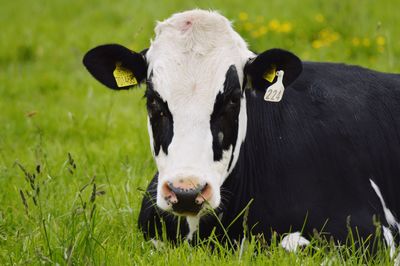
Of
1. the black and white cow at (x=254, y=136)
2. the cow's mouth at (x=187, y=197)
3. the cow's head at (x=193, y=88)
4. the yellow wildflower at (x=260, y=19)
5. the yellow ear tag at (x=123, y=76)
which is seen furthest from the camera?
the yellow wildflower at (x=260, y=19)

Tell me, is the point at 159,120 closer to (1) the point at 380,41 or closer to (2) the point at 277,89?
(2) the point at 277,89

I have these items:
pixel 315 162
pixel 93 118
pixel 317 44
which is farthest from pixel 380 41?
pixel 315 162

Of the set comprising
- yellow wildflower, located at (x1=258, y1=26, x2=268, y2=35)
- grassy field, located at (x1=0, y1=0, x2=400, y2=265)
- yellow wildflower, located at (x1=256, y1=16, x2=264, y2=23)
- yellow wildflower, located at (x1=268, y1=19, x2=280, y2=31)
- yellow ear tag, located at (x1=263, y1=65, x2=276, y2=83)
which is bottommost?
grassy field, located at (x1=0, y1=0, x2=400, y2=265)

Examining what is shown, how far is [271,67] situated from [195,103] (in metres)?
0.58

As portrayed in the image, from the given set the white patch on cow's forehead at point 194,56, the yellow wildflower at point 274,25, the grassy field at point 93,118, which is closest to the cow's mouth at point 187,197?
the grassy field at point 93,118

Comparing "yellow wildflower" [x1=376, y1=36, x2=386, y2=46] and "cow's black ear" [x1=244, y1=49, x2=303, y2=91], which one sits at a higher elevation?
"cow's black ear" [x1=244, y1=49, x2=303, y2=91]

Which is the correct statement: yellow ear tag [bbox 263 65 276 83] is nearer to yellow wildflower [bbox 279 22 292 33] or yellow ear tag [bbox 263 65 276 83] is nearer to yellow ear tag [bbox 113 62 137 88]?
yellow ear tag [bbox 113 62 137 88]

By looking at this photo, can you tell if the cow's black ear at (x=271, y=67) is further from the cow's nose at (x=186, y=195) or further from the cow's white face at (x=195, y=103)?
the cow's nose at (x=186, y=195)

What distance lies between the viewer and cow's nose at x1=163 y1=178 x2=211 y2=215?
400 cm

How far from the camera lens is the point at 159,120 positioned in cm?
447

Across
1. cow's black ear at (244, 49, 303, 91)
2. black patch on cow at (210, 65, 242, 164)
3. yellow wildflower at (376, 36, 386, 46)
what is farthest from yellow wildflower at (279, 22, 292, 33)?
black patch on cow at (210, 65, 242, 164)

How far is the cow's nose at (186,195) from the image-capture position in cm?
400

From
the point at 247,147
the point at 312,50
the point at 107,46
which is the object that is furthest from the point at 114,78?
the point at 312,50

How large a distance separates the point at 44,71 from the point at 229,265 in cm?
633
